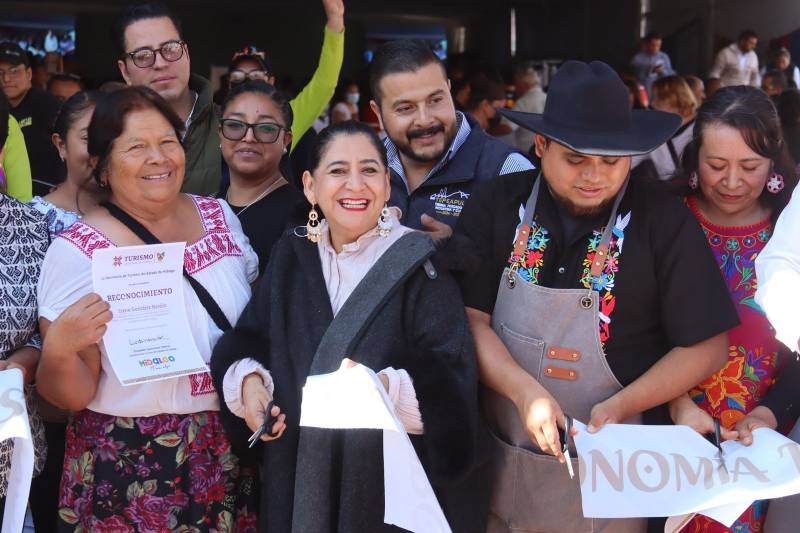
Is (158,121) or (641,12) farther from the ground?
(641,12)

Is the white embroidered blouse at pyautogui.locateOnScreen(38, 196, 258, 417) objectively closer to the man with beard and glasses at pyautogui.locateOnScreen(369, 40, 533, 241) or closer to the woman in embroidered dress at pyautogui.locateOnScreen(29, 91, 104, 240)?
the woman in embroidered dress at pyautogui.locateOnScreen(29, 91, 104, 240)

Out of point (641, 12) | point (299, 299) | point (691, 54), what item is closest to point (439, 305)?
point (299, 299)

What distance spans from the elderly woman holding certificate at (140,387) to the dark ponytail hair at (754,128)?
1.48m

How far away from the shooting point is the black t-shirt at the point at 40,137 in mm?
4879

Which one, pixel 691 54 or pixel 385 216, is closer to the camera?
pixel 385 216

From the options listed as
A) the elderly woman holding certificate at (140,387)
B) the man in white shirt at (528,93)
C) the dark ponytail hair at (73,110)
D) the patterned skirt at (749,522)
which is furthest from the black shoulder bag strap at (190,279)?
the man in white shirt at (528,93)

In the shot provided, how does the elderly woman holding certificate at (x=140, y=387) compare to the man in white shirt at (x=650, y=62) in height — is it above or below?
below

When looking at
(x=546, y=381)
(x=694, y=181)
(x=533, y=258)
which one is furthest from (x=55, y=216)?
(x=694, y=181)

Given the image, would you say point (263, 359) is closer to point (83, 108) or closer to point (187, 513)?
point (187, 513)

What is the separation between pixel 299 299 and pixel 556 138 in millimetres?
849

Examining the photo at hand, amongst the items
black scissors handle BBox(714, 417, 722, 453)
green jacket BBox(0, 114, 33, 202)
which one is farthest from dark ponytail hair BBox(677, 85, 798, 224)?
green jacket BBox(0, 114, 33, 202)

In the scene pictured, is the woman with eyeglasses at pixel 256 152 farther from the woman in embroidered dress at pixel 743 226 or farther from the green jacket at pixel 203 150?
the woman in embroidered dress at pixel 743 226

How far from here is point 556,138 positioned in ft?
8.12

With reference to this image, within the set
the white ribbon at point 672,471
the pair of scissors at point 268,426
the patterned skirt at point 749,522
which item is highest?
the pair of scissors at point 268,426
